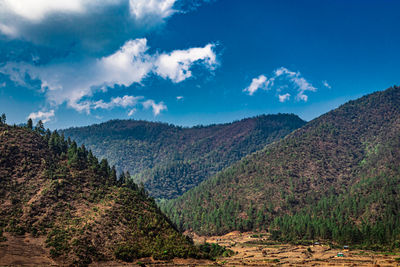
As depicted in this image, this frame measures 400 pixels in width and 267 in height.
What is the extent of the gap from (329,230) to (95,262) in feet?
427

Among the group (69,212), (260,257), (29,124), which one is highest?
(29,124)

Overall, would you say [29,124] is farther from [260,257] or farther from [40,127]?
[260,257]

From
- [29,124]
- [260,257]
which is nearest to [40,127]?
[29,124]

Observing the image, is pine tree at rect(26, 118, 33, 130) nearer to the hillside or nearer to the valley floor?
the hillside

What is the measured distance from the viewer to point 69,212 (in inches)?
4887

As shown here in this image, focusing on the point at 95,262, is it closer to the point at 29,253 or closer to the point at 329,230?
the point at 29,253

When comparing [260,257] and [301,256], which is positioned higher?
[260,257]

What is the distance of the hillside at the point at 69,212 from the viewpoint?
349 feet

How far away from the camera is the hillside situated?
106312mm

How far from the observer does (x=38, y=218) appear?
117250 mm

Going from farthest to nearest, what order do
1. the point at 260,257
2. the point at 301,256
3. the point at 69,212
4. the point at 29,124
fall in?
the point at 29,124
the point at 301,256
the point at 260,257
the point at 69,212

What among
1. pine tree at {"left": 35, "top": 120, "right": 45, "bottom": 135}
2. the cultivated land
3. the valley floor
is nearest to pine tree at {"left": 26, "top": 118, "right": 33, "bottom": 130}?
pine tree at {"left": 35, "top": 120, "right": 45, "bottom": 135}

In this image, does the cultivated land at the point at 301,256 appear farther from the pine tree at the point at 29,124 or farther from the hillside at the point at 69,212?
the pine tree at the point at 29,124

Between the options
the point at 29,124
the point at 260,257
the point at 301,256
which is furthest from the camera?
the point at 29,124
